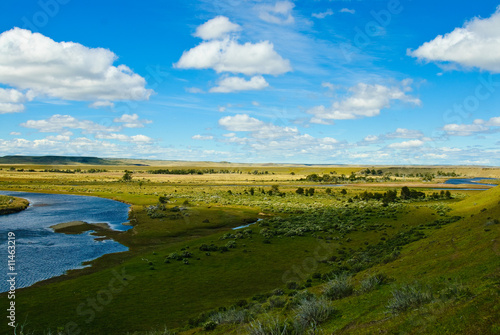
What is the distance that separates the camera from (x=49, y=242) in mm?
37531

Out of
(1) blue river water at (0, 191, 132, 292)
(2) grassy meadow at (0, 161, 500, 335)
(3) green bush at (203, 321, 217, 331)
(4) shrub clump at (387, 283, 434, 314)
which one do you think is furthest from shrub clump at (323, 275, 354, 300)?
(1) blue river water at (0, 191, 132, 292)

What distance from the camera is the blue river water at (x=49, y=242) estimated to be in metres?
27.8

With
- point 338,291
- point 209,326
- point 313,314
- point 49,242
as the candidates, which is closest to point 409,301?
point 313,314

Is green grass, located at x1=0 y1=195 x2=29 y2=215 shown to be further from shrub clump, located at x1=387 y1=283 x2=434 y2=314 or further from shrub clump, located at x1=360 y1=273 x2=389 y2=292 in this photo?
shrub clump, located at x1=387 y1=283 x2=434 y2=314

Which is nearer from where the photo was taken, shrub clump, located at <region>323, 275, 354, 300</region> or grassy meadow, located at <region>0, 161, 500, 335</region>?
grassy meadow, located at <region>0, 161, 500, 335</region>

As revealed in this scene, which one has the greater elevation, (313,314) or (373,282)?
(313,314)

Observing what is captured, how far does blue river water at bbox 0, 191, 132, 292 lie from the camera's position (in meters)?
27.8

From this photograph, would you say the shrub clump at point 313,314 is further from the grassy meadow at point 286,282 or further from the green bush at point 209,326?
the green bush at point 209,326

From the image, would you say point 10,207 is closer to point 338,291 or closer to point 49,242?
point 49,242

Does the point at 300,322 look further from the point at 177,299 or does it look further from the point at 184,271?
the point at 184,271

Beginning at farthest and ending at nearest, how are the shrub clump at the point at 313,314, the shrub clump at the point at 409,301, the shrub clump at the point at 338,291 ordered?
the shrub clump at the point at 338,291
the shrub clump at the point at 313,314
the shrub clump at the point at 409,301

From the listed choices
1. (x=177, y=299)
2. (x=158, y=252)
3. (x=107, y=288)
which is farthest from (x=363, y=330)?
(x=158, y=252)

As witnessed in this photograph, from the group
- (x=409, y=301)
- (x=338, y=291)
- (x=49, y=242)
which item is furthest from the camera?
(x=49, y=242)

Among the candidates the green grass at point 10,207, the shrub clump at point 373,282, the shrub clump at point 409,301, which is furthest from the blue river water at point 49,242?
the shrub clump at point 409,301
